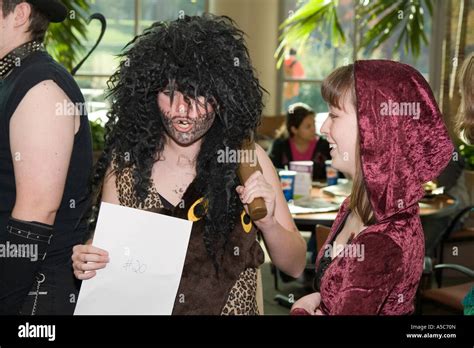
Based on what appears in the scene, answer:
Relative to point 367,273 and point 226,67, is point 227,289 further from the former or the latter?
point 226,67

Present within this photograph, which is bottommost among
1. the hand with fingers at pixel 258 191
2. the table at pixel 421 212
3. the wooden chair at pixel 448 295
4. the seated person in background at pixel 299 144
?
the wooden chair at pixel 448 295

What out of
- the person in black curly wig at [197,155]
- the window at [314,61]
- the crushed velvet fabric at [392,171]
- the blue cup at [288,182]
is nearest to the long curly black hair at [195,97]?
the person in black curly wig at [197,155]

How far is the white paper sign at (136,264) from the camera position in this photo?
4.03 ft

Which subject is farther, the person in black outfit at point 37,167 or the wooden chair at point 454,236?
the wooden chair at point 454,236

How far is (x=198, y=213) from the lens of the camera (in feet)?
4.25

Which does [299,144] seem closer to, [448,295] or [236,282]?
[448,295]

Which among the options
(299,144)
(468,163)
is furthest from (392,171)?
(468,163)

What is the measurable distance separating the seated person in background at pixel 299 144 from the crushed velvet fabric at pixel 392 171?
3265 millimetres

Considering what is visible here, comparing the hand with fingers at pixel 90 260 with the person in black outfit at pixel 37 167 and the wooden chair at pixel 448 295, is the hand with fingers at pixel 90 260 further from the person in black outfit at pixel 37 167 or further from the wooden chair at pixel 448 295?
the wooden chair at pixel 448 295

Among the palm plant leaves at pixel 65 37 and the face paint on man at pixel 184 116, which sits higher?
the palm plant leaves at pixel 65 37

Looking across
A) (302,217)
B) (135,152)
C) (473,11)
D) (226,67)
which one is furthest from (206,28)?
(473,11)

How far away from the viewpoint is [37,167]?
1.36 meters

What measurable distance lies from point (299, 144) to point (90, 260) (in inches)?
137

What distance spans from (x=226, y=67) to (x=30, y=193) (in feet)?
1.51
